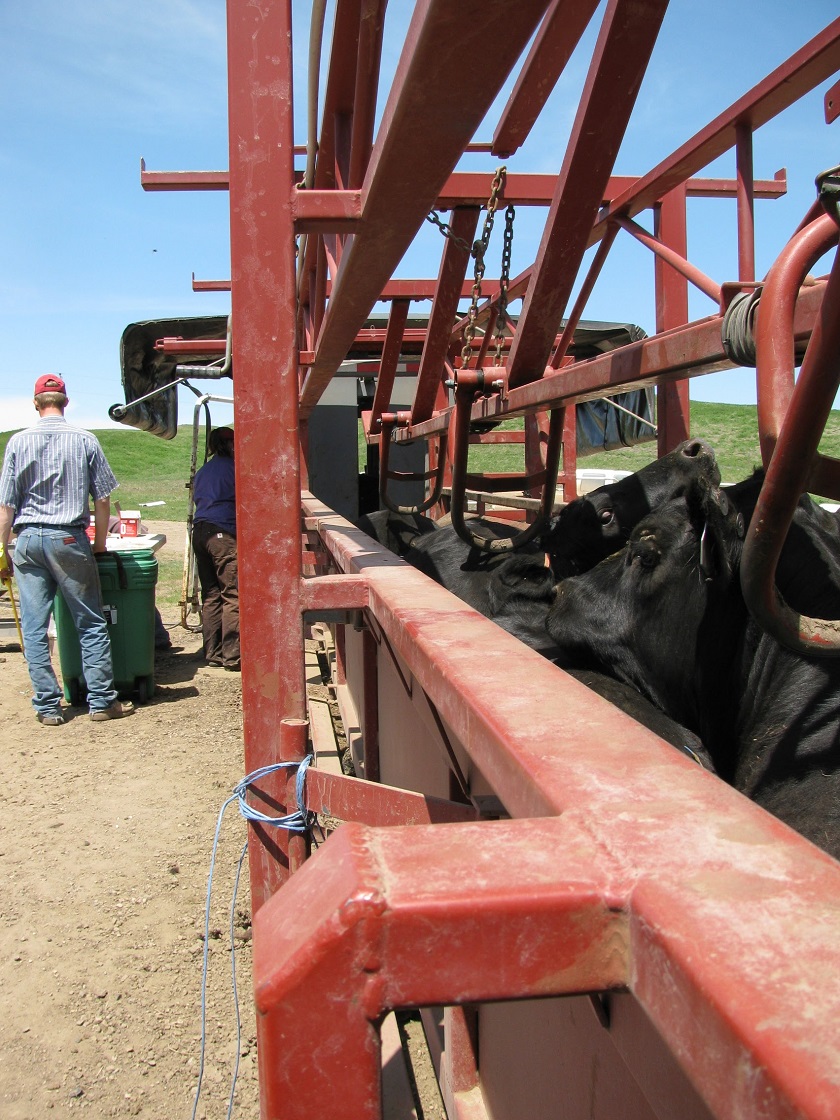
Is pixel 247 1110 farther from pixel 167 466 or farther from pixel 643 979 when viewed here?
pixel 167 466

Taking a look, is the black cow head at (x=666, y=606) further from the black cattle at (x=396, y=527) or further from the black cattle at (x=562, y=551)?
the black cattle at (x=396, y=527)

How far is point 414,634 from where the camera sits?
1300mm

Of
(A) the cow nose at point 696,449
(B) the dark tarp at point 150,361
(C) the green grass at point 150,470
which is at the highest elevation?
(B) the dark tarp at point 150,361

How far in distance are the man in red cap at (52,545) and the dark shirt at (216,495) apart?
52.9 inches

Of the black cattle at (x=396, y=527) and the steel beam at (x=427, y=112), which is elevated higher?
the steel beam at (x=427, y=112)

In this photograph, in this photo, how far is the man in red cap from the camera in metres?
5.82

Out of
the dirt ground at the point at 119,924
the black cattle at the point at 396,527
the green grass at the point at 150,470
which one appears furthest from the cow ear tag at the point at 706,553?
the green grass at the point at 150,470

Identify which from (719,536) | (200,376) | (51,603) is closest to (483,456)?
(200,376)

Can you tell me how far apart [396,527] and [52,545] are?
2187 mm

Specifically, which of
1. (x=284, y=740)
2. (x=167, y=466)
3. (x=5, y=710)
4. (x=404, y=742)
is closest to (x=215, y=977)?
(x=404, y=742)

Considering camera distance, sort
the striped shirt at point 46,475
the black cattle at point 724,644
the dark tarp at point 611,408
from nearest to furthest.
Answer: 1. the black cattle at point 724,644
2. the striped shirt at point 46,475
3. the dark tarp at point 611,408

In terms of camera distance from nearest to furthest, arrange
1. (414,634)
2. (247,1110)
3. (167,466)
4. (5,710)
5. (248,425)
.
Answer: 1. (414,634)
2. (248,425)
3. (247,1110)
4. (5,710)
5. (167,466)

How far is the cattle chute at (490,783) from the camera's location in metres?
0.48

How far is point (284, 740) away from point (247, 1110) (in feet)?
3.79
